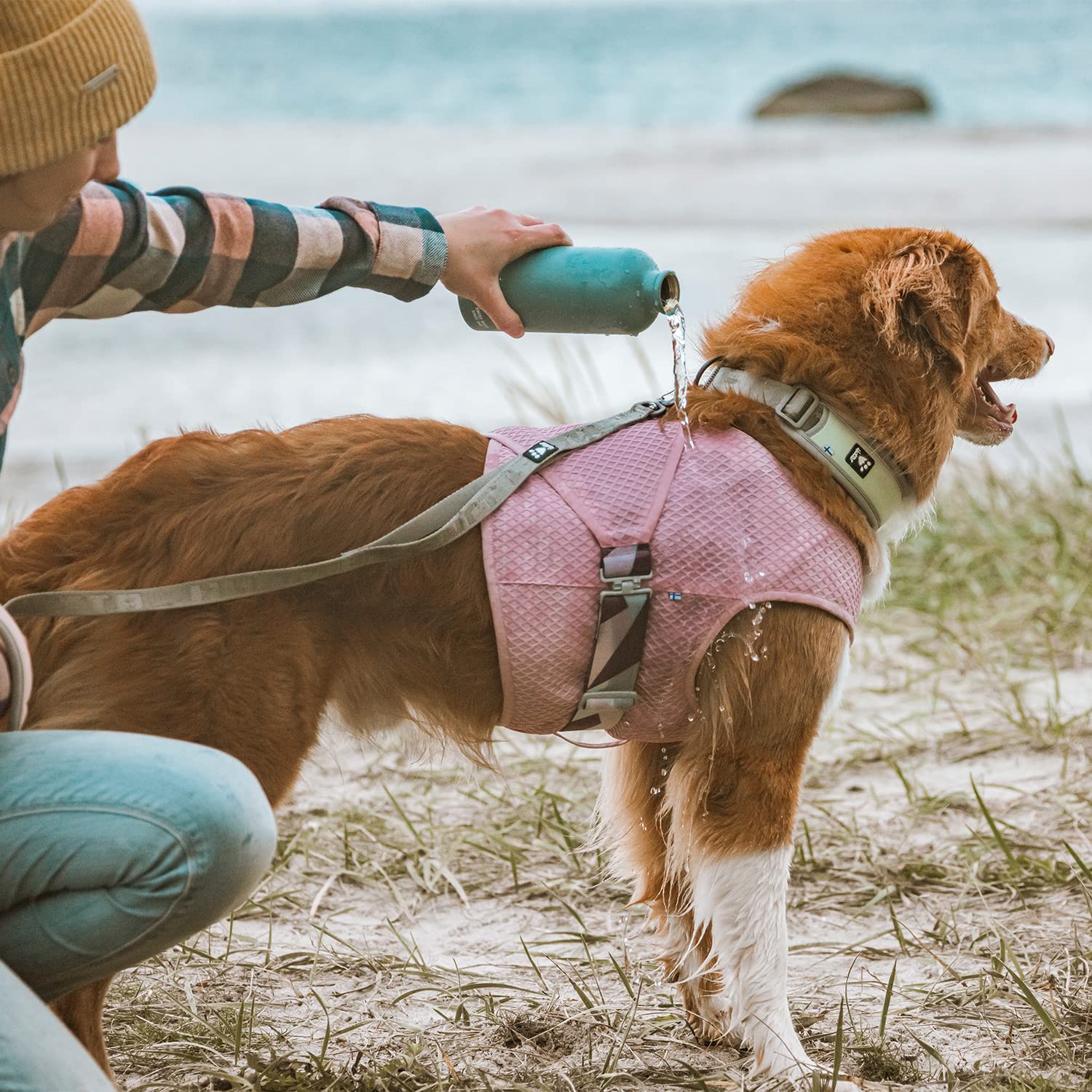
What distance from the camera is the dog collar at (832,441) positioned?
2465mm

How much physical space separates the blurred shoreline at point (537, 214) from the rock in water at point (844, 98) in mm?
3191

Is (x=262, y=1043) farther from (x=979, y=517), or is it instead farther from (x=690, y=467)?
(x=979, y=517)

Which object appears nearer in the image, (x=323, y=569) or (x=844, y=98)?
(x=323, y=569)

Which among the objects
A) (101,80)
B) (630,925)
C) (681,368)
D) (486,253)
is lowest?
(630,925)

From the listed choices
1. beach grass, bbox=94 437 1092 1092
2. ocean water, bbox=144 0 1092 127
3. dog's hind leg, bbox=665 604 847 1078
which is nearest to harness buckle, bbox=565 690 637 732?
dog's hind leg, bbox=665 604 847 1078

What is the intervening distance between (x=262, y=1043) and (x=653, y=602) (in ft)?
3.71

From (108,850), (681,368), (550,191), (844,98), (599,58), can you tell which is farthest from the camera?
(599,58)

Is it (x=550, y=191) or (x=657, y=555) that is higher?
(x=657, y=555)

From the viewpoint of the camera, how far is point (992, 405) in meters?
2.75

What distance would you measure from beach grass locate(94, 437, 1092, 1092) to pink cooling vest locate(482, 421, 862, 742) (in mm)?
531

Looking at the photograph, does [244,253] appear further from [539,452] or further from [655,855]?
[655,855]

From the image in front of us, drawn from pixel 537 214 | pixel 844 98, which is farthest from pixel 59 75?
pixel 844 98

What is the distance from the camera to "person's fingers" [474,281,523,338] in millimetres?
2469

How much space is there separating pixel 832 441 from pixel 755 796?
673 millimetres
